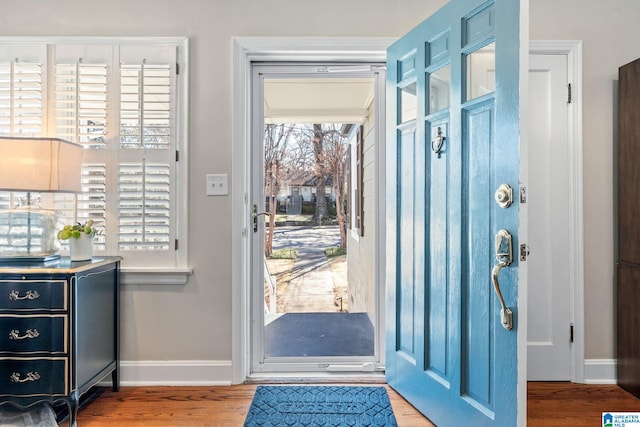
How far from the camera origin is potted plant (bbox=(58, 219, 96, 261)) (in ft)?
7.13

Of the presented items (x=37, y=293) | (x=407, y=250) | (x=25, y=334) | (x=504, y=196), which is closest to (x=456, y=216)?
(x=504, y=196)

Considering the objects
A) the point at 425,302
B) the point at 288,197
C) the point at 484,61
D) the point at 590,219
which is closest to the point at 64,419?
the point at 288,197

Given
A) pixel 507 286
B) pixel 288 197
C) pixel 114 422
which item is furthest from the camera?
pixel 288 197

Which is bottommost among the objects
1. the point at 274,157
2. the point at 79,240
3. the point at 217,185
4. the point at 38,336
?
the point at 38,336

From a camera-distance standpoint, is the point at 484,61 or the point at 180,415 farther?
the point at 180,415

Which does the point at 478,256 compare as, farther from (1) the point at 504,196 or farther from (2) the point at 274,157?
(2) the point at 274,157

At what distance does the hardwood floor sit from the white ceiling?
174 cm

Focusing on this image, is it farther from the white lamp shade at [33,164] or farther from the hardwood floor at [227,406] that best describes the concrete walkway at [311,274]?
the white lamp shade at [33,164]

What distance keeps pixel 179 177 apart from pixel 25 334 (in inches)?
43.5

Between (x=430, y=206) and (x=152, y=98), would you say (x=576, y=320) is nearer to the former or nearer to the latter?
(x=430, y=206)

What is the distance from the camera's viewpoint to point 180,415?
2.11m

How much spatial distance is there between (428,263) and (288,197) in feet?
3.43

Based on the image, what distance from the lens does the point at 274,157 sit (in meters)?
2.69

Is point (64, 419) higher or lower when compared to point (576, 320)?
lower
